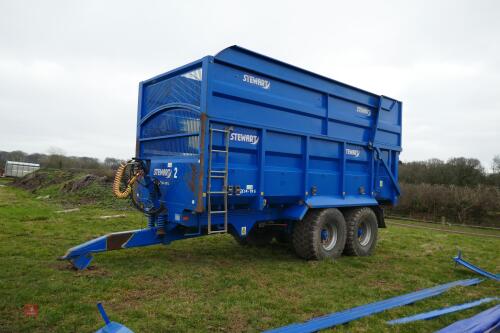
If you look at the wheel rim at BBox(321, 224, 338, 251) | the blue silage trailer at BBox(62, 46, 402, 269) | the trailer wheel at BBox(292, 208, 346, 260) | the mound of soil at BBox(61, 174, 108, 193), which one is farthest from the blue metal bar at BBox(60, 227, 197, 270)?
the mound of soil at BBox(61, 174, 108, 193)

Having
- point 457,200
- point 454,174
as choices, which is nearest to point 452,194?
point 457,200

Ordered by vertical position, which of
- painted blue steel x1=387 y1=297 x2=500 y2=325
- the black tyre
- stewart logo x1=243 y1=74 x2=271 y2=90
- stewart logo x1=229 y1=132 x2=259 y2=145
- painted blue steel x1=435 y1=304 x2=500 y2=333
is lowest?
painted blue steel x1=387 y1=297 x2=500 y2=325

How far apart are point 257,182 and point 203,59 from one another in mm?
2067

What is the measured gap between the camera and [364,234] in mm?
8117

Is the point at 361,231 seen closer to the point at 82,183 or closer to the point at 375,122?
the point at 375,122

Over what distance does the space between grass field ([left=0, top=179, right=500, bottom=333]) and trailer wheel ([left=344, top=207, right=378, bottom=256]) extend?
280mm

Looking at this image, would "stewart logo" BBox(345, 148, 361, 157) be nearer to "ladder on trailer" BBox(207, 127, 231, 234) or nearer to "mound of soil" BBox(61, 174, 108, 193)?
"ladder on trailer" BBox(207, 127, 231, 234)

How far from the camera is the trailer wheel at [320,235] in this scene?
6.65m

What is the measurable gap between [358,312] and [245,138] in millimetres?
2990

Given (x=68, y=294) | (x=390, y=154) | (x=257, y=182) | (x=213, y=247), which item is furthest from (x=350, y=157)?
(x=68, y=294)

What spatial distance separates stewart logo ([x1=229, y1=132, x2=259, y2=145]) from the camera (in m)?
5.76

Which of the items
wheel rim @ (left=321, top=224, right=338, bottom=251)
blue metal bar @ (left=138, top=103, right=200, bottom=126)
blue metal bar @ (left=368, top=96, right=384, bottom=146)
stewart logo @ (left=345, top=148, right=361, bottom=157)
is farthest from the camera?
blue metal bar @ (left=368, top=96, right=384, bottom=146)

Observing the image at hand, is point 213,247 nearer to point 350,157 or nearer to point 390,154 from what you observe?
point 350,157

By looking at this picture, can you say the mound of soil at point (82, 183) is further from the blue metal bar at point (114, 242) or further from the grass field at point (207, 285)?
the blue metal bar at point (114, 242)
